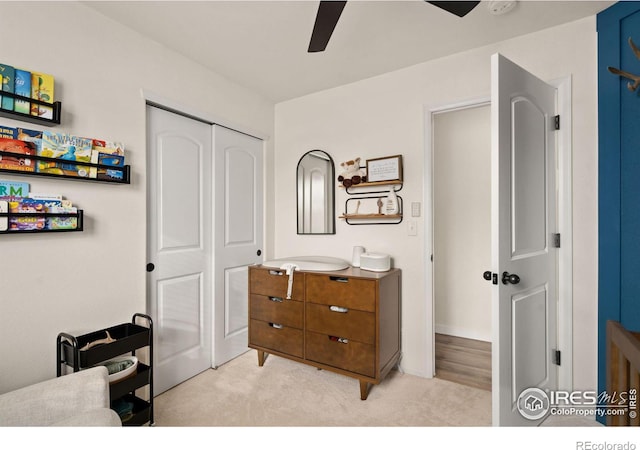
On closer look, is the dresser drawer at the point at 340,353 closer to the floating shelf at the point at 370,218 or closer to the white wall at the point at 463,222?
the floating shelf at the point at 370,218

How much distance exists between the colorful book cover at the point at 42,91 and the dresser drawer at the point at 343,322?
189 centimetres

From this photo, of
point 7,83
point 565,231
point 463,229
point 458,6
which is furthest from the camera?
point 463,229

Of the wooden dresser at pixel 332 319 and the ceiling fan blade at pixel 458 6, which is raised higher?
the ceiling fan blade at pixel 458 6

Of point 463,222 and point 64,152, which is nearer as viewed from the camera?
point 64,152

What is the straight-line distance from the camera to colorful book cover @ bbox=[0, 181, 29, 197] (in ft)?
4.81

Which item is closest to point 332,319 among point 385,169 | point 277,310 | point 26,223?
point 277,310


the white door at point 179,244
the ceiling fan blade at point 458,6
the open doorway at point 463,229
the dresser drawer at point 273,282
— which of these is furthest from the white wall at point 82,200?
the open doorway at point 463,229

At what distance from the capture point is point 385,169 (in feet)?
8.45

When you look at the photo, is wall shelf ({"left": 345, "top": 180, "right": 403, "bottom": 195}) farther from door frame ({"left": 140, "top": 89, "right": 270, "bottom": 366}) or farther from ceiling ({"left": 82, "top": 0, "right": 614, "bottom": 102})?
door frame ({"left": 140, "top": 89, "right": 270, "bottom": 366})

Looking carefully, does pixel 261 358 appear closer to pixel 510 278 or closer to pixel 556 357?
pixel 510 278

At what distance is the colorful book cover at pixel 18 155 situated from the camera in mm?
1457

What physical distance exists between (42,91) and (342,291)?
2.02 meters

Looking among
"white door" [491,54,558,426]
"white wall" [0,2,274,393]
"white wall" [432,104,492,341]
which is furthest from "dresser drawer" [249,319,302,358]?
"white wall" [432,104,492,341]

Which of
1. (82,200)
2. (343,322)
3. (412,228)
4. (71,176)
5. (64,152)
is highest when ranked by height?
(64,152)
